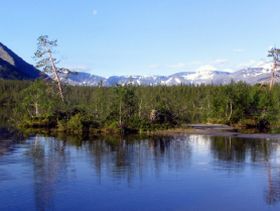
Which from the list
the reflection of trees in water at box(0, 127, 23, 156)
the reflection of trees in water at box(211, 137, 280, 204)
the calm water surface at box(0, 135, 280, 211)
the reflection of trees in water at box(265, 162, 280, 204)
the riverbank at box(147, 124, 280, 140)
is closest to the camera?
the calm water surface at box(0, 135, 280, 211)

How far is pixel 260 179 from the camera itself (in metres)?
34.4

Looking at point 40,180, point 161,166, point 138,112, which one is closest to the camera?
point 40,180

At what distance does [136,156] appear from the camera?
4462cm

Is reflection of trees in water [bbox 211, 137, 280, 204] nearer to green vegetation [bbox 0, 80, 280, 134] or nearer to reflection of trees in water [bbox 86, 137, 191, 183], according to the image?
reflection of trees in water [bbox 86, 137, 191, 183]

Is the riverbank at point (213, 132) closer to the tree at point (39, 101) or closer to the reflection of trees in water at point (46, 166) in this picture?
the tree at point (39, 101)

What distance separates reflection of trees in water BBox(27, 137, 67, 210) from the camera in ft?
93.1

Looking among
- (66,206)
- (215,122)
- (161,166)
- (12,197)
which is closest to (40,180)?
(12,197)

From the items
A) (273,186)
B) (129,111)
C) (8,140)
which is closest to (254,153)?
(273,186)

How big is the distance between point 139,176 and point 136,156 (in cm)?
955

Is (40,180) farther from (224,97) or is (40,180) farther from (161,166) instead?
(224,97)

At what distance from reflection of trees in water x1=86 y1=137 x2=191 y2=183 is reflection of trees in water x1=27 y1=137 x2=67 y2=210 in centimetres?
299

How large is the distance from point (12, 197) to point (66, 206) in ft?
12.2

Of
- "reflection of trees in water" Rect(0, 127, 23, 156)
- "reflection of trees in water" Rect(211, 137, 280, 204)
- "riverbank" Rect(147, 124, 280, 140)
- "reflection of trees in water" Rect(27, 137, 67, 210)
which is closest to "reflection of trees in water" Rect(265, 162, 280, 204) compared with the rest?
"reflection of trees in water" Rect(211, 137, 280, 204)

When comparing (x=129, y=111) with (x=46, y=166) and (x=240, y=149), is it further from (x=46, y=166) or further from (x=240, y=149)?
(x=46, y=166)
